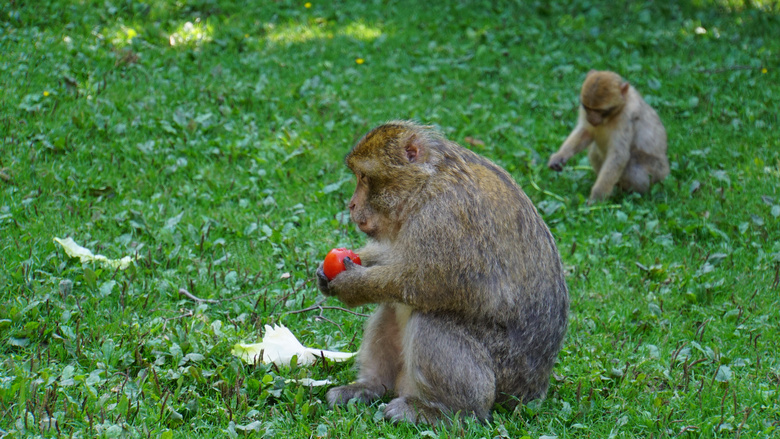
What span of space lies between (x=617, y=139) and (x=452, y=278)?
4.44 meters

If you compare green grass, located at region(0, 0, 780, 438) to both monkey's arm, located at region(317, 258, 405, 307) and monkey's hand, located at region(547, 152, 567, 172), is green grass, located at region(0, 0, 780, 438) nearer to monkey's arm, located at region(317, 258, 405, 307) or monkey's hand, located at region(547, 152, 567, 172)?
monkey's hand, located at region(547, 152, 567, 172)

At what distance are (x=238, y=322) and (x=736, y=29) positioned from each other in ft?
A: 31.8

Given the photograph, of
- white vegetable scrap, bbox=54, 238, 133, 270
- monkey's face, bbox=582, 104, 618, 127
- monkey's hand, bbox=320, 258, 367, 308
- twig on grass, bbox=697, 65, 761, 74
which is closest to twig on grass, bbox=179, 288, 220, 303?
white vegetable scrap, bbox=54, 238, 133, 270

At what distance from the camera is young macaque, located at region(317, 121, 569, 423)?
3934 mm

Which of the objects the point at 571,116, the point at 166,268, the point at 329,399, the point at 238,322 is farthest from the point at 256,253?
the point at 571,116

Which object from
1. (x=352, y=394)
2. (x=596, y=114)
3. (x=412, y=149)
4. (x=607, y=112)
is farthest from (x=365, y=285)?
(x=607, y=112)

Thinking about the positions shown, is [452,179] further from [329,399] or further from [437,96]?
[437,96]

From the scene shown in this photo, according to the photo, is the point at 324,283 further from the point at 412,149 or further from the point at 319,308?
the point at 319,308

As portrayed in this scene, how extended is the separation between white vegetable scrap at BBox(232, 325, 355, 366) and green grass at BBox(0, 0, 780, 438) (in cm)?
8

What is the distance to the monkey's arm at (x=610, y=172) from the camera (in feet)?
25.0

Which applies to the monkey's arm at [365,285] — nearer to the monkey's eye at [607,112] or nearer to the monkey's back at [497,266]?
the monkey's back at [497,266]

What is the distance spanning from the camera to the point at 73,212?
19.8 ft

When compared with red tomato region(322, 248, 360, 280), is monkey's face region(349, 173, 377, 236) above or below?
above

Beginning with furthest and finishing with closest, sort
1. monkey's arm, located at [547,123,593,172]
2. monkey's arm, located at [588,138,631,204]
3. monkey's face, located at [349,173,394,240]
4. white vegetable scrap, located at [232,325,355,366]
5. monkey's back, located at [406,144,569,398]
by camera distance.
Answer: monkey's arm, located at [547,123,593,172], monkey's arm, located at [588,138,631,204], white vegetable scrap, located at [232,325,355,366], monkey's face, located at [349,173,394,240], monkey's back, located at [406,144,569,398]
